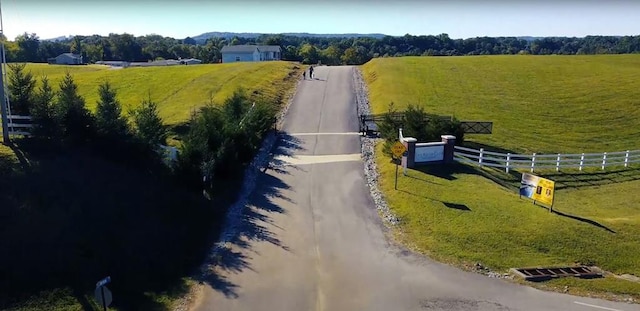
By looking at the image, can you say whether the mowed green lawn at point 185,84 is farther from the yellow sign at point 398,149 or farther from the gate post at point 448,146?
the gate post at point 448,146

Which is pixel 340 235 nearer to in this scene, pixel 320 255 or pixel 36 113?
pixel 320 255

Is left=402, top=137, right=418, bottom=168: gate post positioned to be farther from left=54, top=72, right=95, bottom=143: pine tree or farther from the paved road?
left=54, top=72, right=95, bottom=143: pine tree

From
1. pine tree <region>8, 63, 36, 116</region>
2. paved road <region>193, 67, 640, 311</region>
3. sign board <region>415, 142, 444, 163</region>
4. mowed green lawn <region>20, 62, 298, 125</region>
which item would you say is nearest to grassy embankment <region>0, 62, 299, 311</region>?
paved road <region>193, 67, 640, 311</region>

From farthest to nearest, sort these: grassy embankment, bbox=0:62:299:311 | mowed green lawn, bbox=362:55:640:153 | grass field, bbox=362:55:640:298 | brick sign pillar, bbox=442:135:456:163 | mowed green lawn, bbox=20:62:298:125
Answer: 1. mowed green lawn, bbox=20:62:298:125
2. mowed green lawn, bbox=362:55:640:153
3. brick sign pillar, bbox=442:135:456:163
4. grass field, bbox=362:55:640:298
5. grassy embankment, bbox=0:62:299:311

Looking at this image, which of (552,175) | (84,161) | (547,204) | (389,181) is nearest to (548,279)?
(547,204)

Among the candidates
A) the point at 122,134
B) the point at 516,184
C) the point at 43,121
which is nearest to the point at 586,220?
the point at 516,184

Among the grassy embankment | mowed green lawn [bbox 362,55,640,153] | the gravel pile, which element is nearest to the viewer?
the grassy embankment

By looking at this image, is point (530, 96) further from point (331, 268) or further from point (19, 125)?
point (19, 125)
